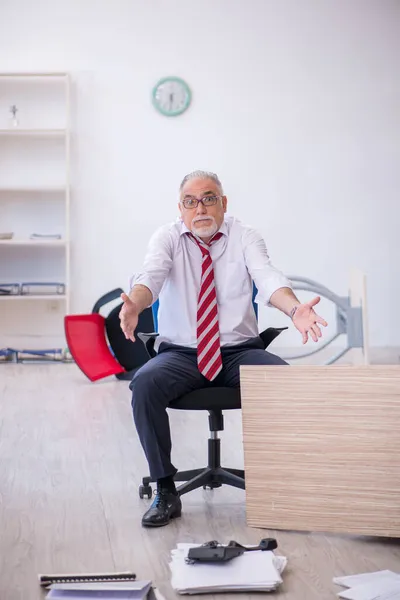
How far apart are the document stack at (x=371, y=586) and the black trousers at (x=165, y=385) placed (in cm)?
75

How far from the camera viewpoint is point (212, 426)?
305cm

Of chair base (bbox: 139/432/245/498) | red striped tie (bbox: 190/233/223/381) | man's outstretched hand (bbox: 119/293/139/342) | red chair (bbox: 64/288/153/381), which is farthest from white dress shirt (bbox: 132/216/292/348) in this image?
red chair (bbox: 64/288/153/381)

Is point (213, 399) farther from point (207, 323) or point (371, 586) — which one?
point (371, 586)

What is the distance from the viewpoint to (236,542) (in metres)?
2.38

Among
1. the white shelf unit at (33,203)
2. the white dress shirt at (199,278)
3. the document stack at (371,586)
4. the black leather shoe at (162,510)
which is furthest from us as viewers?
the white shelf unit at (33,203)

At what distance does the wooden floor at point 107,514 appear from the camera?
2328 millimetres

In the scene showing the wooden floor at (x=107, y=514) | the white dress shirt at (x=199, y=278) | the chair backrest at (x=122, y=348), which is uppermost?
the white dress shirt at (x=199, y=278)

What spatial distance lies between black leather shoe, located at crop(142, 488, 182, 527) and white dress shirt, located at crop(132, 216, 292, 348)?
0.55 metres

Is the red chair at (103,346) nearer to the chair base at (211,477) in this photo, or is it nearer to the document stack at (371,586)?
the chair base at (211,477)

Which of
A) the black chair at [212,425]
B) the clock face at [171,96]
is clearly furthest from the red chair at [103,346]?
the black chair at [212,425]

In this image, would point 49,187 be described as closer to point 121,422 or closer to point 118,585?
point 121,422

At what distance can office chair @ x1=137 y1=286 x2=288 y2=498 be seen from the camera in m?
2.83

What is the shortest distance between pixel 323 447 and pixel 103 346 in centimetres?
364

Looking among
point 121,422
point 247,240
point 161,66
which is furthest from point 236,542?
point 161,66
